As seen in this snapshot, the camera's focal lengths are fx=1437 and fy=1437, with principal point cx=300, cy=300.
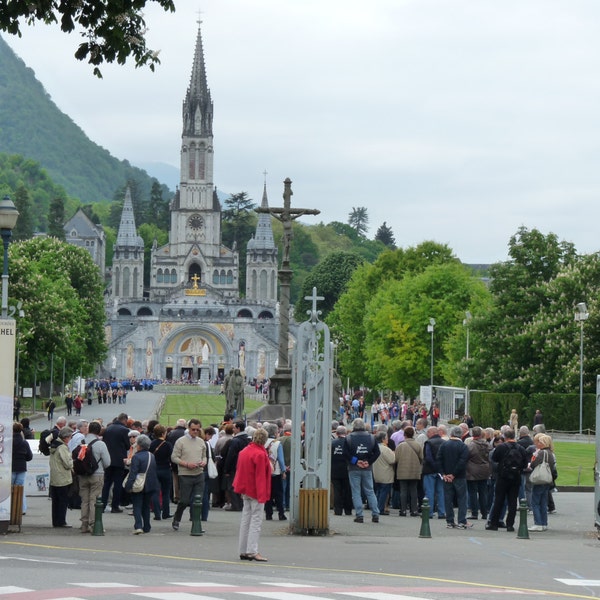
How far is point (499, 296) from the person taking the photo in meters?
64.7

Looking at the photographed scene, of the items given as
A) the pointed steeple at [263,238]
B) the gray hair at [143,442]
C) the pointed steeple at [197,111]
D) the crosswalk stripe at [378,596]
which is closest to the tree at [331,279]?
the pointed steeple at [263,238]

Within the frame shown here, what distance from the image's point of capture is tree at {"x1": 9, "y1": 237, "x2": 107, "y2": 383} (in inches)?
2731

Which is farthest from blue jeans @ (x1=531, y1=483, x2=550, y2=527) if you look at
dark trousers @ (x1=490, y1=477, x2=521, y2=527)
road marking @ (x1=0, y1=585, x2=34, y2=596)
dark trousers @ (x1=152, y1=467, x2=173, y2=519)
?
road marking @ (x1=0, y1=585, x2=34, y2=596)

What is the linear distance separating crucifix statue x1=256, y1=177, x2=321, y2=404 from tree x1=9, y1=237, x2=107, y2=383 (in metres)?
21.5

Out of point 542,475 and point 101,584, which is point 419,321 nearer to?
point 542,475

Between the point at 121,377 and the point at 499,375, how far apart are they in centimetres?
10742

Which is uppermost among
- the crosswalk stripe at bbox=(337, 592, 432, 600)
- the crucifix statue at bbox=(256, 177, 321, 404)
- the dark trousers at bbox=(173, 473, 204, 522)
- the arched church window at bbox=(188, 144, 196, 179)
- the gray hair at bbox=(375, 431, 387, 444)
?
the arched church window at bbox=(188, 144, 196, 179)

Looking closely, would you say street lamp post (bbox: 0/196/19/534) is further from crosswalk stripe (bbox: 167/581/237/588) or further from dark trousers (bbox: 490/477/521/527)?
dark trousers (bbox: 490/477/521/527)

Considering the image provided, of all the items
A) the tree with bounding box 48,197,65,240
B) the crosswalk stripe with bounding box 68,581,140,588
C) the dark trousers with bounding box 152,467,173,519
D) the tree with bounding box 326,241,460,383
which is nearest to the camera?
the crosswalk stripe with bounding box 68,581,140,588

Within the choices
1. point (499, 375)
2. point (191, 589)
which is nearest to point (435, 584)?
point (191, 589)

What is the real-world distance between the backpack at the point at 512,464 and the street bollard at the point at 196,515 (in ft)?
16.7

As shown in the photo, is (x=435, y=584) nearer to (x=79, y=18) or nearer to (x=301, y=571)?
(x=301, y=571)

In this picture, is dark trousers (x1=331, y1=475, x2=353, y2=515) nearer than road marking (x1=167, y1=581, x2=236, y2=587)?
No

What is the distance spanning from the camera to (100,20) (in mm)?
A: 15266
